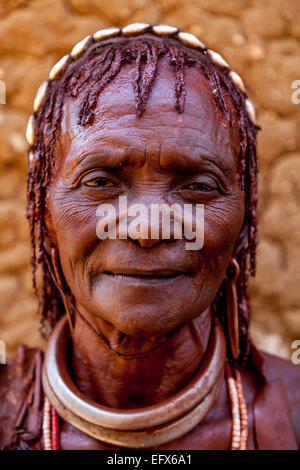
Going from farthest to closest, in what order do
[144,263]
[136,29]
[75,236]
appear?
[136,29] → [75,236] → [144,263]

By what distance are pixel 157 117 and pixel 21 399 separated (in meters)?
0.97

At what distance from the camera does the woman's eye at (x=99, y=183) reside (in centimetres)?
130

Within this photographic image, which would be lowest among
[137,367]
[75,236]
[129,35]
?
[137,367]

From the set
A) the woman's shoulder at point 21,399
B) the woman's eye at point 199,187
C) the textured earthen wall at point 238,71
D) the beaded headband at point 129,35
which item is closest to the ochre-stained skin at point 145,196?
the woman's eye at point 199,187

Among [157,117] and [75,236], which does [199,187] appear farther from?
[75,236]

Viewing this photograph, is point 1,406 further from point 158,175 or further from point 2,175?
point 2,175

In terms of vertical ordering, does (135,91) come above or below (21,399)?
above

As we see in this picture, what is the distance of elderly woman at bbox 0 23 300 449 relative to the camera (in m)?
1.25

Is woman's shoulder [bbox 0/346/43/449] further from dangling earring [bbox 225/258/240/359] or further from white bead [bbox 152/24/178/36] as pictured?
white bead [bbox 152/24/178/36]

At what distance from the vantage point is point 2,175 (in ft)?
7.70

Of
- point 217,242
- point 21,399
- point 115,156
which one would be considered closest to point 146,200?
point 115,156

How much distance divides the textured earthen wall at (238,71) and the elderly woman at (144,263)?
2.48 ft

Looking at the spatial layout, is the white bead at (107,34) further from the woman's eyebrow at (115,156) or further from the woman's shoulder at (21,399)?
the woman's shoulder at (21,399)

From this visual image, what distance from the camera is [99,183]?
132 centimetres
